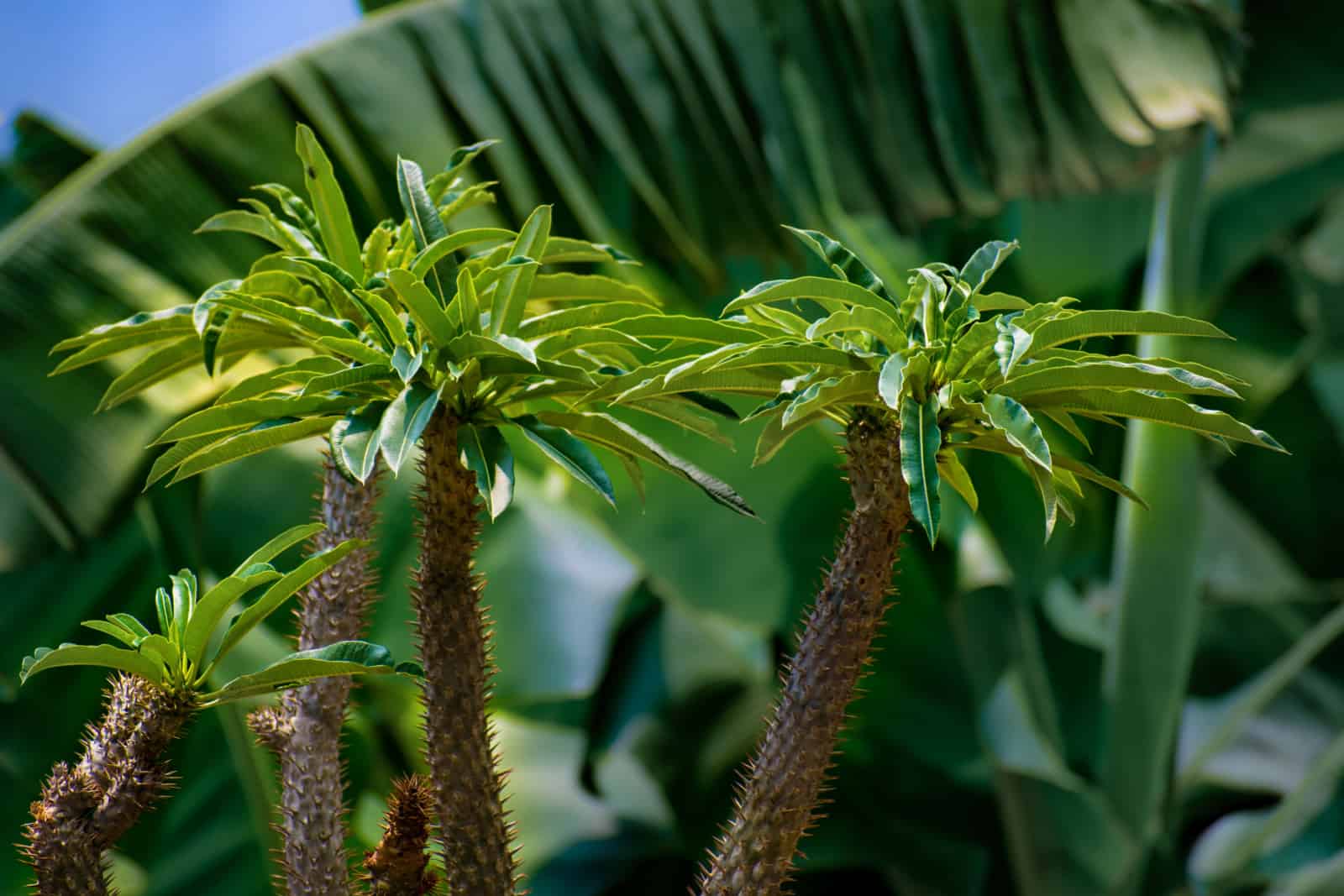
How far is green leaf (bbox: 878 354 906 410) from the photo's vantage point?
619mm

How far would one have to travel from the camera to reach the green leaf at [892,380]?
0.62 metres

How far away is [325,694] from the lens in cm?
75

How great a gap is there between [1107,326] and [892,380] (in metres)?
0.15

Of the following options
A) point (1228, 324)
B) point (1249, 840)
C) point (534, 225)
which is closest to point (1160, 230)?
point (1228, 324)

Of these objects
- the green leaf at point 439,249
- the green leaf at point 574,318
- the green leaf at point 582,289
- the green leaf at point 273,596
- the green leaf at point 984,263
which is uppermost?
the green leaf at point 439,249

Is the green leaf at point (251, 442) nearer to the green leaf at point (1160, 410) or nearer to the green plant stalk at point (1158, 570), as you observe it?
the green leaf at point (1160, 410)

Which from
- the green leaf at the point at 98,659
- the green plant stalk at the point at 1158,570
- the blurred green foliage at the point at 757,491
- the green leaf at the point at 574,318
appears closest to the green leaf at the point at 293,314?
the green leaf at the point at 574,318

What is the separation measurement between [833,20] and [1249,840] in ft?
5.40

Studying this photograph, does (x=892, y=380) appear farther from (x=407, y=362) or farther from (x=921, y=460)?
(x=407, y=362)

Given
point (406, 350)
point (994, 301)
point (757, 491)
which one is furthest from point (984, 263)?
Answer: point (757, 491)

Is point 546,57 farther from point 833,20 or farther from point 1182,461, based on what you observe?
point 1182,461

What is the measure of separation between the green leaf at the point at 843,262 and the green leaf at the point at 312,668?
35cm

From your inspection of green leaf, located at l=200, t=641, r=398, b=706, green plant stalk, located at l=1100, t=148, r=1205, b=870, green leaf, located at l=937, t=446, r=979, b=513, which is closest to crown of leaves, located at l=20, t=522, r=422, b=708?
green leaf, located at l=200, t=641, r=398, b=706

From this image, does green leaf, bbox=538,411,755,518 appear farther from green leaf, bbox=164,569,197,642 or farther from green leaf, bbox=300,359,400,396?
green leaf, bbox=164,569,197,642
